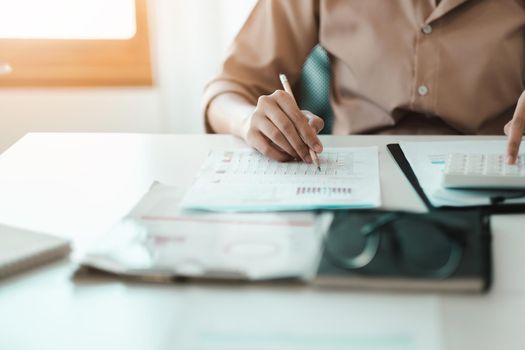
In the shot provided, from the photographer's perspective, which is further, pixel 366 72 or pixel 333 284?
pixel 366 72

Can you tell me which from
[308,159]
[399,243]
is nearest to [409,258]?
[399,243]

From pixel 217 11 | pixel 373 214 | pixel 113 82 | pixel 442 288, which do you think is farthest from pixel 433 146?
pixel 113 82

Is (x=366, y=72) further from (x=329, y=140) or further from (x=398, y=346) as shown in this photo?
(x=398, y=346)

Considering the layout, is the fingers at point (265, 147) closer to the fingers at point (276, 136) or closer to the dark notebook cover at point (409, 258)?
the fingers at point (276, 136)

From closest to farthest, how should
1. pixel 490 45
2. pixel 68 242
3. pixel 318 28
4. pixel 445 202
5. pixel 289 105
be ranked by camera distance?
pixel 68 242
pixel 445 202
pixel 289 105
pixel 490 45
pixel 318 28

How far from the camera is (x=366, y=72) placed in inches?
52.7

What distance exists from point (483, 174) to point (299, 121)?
0.27m

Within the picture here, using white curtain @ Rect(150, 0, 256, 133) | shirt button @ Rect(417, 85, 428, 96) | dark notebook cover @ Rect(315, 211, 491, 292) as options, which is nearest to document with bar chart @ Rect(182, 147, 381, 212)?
dark notebook cover @ Rect(315, 211, 491, 292)

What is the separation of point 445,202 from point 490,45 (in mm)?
522

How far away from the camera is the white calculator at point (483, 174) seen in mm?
882

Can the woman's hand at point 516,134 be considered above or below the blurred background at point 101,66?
above

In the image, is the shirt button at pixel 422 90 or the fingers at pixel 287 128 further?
the shirt button at pixel 422 90

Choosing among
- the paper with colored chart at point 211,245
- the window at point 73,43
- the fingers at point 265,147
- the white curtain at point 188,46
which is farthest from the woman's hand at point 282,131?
the window at point 73,43

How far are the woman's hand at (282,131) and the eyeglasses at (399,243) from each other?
27 centimetres
